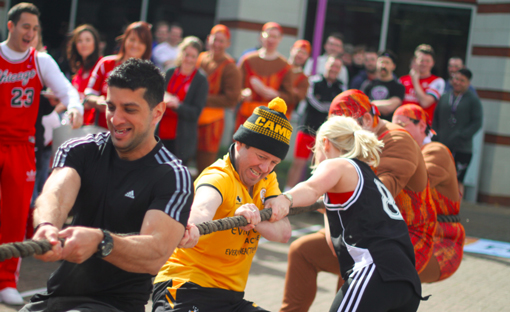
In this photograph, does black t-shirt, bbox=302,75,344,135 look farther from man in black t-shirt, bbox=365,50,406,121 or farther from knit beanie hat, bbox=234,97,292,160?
knit beanie hat, bbox=234,97,292,160

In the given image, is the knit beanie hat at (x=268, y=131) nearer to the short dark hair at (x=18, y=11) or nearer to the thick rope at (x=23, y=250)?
the thick rope at (x=23, y=250)

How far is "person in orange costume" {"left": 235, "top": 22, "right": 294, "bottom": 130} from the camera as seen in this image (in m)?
8.09

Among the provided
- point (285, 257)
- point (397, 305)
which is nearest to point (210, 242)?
point (397, 305)

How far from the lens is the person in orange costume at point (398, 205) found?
3.83 metres

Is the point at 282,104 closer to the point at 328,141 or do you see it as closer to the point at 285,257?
the point at 328,141

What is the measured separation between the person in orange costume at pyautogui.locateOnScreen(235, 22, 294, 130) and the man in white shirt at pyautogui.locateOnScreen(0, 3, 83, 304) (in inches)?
153

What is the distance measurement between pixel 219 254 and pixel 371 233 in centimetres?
83

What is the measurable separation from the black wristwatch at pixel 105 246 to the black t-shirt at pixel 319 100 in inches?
241

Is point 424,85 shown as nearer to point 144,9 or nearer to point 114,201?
point 144,9

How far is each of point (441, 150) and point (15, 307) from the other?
3.51m

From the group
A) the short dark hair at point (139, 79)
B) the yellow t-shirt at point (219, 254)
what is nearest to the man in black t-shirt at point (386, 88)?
the yellow t-shirt at point (219, 254)

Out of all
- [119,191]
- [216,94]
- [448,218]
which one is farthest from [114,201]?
[216,94]

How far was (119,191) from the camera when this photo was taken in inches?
94.3

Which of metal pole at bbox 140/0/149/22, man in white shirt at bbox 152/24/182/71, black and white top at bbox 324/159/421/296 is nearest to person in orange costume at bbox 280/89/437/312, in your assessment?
black and white top at bbox 324/159/421/296
